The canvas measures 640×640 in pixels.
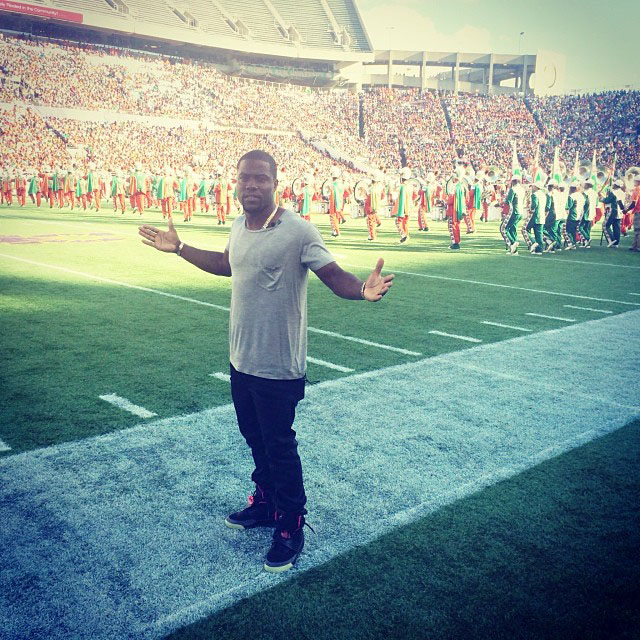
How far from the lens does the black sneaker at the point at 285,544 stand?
2838mm

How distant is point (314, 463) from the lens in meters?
3.88

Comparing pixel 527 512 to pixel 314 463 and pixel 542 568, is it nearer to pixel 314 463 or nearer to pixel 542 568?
pixel 542 568

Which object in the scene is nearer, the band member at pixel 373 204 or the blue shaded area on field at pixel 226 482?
the blue shaded area on field at pixel 226 482

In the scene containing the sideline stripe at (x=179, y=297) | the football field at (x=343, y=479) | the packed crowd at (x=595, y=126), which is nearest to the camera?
the football field at (x=343, y=479)

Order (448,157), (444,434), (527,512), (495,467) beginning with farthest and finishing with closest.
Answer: (448,157) → (444,434) → (495,467) → (527,512)

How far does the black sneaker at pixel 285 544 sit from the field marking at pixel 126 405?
6.18ft

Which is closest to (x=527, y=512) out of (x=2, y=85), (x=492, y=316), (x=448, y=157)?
(x=492, y=316)

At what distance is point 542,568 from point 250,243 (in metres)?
1.85

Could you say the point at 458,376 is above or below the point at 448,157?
below

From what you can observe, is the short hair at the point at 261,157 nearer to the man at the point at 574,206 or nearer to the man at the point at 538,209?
the man at the point at 538,209

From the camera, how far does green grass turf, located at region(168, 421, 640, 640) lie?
8.07 ft

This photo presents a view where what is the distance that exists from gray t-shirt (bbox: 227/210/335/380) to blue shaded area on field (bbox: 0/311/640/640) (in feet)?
2.78

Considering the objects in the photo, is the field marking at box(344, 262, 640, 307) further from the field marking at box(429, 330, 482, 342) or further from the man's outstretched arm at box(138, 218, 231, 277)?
the man's outstretched arm at box(138, 218, 231, 277)

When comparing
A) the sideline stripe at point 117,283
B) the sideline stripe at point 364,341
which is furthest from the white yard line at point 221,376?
the sideline stripe at point 117,283
